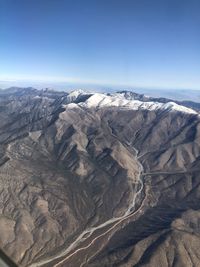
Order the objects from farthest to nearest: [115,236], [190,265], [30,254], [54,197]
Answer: [54,197]
[115,236]
[30,254]
[190,265]

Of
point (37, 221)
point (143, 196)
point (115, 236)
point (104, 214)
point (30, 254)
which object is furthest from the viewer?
point (143, 196)

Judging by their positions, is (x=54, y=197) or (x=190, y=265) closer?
(x=190, y=265)

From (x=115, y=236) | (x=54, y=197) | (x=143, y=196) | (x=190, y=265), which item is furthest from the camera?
(x=143, y=196)

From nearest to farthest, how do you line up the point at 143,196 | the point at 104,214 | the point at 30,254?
the point at 30,254, the point at 104,214, the point at 143,196

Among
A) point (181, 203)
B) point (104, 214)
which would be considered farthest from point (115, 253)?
point (181, 203)

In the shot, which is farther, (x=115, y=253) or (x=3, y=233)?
(x=3, y=233)

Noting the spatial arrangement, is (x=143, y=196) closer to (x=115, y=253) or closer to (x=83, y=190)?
(x=83, y=190)

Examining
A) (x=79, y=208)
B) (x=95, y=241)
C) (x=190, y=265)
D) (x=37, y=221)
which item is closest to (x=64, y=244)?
(x=95, y=241)

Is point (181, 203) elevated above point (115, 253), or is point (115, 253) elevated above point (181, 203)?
point (115, 253)

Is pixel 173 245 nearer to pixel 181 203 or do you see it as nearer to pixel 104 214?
pixel 104 214
